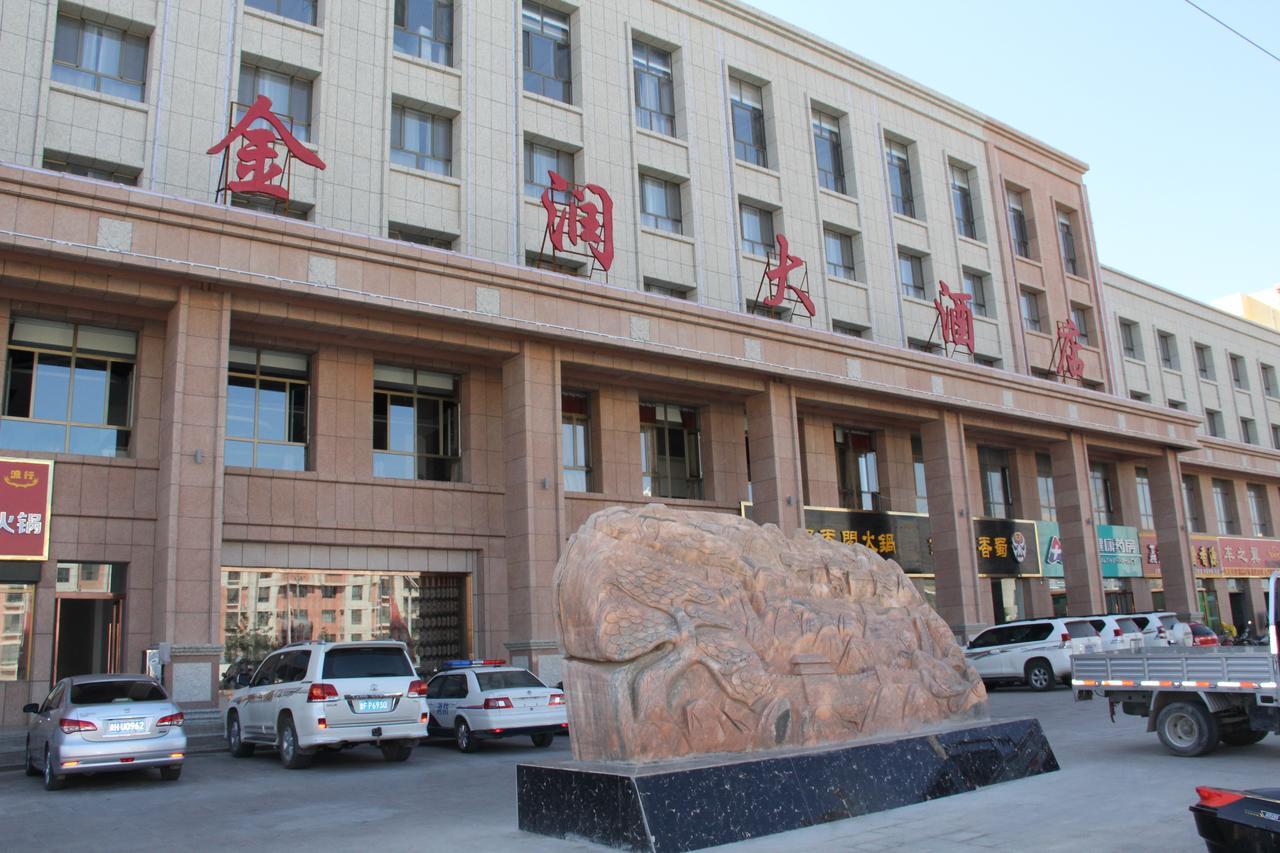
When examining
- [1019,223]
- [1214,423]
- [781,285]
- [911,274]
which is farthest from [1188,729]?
[1214,423]

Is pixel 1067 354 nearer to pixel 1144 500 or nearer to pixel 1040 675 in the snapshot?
pixel 1144 500

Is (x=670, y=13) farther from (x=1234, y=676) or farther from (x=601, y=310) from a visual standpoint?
(x=1234, y=676)

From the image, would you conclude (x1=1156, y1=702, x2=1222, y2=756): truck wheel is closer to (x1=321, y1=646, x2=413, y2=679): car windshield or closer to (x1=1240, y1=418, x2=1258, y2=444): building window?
(x1=321, y1=646, x2=413, y2=679): car windshield

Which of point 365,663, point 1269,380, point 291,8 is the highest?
point 291,8

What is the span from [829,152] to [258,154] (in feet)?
55.6

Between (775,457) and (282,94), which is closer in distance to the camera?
(282,94)

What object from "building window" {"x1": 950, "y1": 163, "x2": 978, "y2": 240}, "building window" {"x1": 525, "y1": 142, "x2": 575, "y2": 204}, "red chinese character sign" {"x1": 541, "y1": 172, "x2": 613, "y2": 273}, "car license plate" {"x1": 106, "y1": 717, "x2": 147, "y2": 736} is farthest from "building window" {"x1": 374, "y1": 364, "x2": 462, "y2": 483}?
"building window" {"x1": 950, "y1": 163, "x2": 978, "y2": 240}

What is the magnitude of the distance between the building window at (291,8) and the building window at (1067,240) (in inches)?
1051

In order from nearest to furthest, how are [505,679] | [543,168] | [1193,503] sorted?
[505,679], [543,168], [1193,503]

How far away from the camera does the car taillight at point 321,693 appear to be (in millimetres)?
12727

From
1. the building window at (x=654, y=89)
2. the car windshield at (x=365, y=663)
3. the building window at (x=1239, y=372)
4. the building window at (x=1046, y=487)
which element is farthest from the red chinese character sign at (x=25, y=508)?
the building window at (x=1239, y=372)

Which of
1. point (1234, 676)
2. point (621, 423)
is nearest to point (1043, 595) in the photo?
point (621, 423)

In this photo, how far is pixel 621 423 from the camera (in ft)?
74.8

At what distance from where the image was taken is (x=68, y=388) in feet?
56.0
